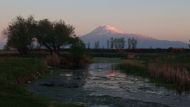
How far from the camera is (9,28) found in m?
116

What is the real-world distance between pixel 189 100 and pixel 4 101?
57.1 feet

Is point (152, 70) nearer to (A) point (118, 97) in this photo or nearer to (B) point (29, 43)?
(A) point (118, 97)

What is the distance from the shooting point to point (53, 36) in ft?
385

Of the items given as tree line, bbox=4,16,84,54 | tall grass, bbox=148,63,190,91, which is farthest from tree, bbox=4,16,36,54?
tall grass, bbox=148,63,190,91

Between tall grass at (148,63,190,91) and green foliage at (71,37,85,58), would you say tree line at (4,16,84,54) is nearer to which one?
green foliage at (71,37,85,58)

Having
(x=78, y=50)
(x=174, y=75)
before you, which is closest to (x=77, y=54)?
(x=78, y=50)

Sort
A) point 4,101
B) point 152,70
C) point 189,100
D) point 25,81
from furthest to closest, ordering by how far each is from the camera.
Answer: point 152,70 → point 25,81 → point 189,100 → point 4,101

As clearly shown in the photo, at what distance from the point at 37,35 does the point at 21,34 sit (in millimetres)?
5525

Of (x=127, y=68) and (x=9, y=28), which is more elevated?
(x=9, y=28)

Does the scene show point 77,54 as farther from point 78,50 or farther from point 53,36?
point 53,36

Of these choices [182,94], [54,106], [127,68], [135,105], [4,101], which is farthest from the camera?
[127,68]

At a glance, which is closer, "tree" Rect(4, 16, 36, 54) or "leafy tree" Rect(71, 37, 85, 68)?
"leafy tree" Rect(71, 37, 85, 68)

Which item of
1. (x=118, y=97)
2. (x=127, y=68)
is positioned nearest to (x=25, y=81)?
(x=118, y=97)

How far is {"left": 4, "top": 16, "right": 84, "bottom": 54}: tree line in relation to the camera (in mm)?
112850
